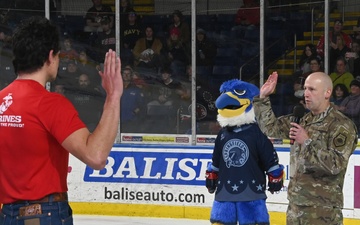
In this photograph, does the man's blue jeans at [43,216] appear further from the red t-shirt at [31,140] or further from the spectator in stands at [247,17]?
the spectator in stands at [247,17]

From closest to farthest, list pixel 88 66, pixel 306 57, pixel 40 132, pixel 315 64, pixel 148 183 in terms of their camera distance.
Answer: pixel 40 132 < pixel 315 64 < pixel 306 57 < pixel 148 183 < pixel 88 66

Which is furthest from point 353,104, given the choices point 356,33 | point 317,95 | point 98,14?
point 317,95

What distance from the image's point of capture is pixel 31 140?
337cm

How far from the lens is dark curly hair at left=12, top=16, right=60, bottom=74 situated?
3387 millimetres

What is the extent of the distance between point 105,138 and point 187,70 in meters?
7.96

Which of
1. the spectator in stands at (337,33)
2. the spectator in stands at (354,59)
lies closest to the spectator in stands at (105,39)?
the spectator in stands at (337,33)

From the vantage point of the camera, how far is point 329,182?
531 centimetres

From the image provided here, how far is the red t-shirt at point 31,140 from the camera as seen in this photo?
132 inches

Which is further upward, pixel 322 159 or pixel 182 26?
pixel 182 26

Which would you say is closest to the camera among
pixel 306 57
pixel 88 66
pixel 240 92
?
pixel 240 92

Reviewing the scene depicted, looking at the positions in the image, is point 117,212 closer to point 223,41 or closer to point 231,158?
point 223,41

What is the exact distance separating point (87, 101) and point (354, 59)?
344cm

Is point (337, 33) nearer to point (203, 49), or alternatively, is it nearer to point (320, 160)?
point (203, 49)

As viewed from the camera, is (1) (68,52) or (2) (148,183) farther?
(1) (68,52)
